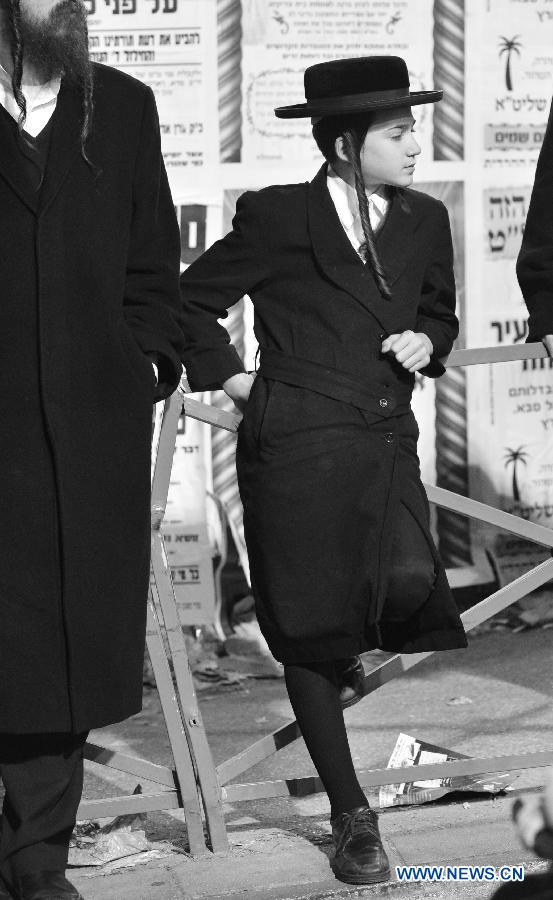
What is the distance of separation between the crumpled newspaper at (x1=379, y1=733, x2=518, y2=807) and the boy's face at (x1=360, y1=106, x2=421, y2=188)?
144cm

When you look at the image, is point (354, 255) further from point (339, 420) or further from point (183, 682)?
point (183, 682)

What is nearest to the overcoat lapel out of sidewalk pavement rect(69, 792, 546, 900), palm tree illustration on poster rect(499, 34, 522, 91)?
sidewalk pavement rect(69, 792, 546, 900)

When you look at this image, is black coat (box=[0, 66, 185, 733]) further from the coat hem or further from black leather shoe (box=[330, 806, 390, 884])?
black leather shoe (box=[330, 806, 390, 884])

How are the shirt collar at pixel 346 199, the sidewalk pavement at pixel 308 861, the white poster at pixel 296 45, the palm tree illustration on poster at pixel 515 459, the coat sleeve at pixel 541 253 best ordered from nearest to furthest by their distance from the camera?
the sidewalk pavement at pixel 308 861 < the shirt collar at pixel 346 199 < the coat sleeve at pixel 541 253 < the white poster at pixel 296 45 < the palm tree illustration on poster at pixel 515 459

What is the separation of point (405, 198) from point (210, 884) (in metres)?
1.65

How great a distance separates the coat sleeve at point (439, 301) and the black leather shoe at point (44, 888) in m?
1.46

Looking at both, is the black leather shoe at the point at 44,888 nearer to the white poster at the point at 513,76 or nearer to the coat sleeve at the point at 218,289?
the coat sleeve at the point at 218,289

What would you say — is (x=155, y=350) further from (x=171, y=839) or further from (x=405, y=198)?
(x=171, y=839)

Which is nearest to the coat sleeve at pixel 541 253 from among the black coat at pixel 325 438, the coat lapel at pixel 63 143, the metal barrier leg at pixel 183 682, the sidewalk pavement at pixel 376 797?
the black coat at pixel 325 438

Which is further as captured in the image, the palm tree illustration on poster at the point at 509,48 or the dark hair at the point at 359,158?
the palm tree illustration on poster at the point at 509,48

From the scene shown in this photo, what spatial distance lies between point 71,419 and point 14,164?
518mm

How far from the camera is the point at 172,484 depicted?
18.6ft

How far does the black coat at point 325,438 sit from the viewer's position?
3.66m

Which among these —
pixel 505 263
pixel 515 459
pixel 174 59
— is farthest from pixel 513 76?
pixel 515 459
